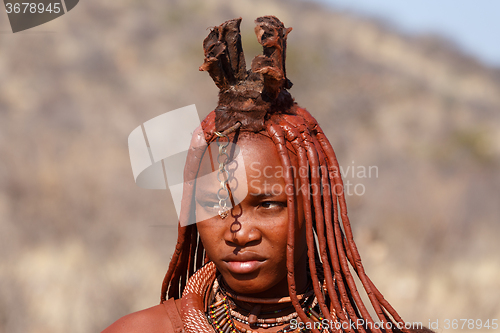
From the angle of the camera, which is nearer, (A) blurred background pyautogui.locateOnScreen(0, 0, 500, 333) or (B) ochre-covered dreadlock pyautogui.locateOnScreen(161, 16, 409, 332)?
(B) ochre-covered dreadlock pyautogui.locateOnScreen(161, 16, 409, 332)

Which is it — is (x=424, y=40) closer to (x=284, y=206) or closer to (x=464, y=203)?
(x=464, y=203)

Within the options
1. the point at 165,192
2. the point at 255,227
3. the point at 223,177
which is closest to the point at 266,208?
the point at 255,227

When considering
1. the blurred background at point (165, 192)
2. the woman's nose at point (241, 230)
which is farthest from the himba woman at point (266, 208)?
the blurred background at point (165, 192)

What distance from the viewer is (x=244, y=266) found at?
6.69 ft

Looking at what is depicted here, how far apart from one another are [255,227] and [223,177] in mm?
279

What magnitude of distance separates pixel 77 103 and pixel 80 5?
4306 millimetres

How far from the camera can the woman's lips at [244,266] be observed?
204 cm

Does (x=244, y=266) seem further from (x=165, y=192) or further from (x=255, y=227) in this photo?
(x=165, y=192)

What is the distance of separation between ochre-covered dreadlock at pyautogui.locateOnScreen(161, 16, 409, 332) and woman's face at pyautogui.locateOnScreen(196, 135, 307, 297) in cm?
5

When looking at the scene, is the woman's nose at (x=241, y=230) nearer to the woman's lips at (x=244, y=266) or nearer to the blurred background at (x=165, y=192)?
the woman's lips at (x=244, y=266)

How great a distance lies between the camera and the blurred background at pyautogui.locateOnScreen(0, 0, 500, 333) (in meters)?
6.96

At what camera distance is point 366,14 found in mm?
14852

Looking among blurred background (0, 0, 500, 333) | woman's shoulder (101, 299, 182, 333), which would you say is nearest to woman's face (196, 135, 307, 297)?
woman's shoulder (101, 299, 182, 333)

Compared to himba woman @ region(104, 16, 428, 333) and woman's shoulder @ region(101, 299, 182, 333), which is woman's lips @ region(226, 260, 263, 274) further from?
woman's shoulder @ region(101, 299, 182, 333)
